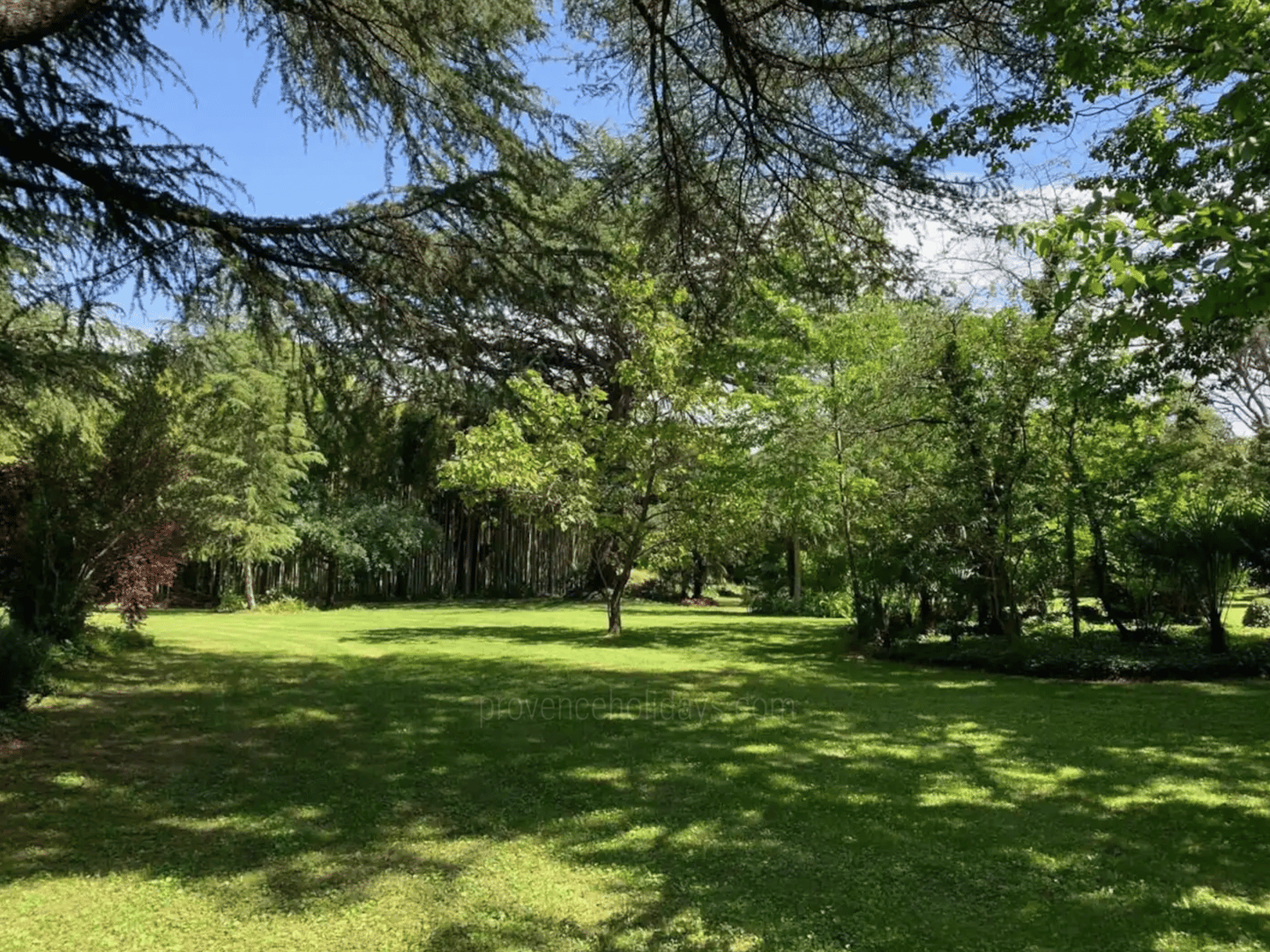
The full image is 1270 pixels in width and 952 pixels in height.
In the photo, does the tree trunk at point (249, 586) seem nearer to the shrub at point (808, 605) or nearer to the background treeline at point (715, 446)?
the background treeline at point (715, 446)

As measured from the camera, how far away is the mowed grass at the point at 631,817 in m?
3.21

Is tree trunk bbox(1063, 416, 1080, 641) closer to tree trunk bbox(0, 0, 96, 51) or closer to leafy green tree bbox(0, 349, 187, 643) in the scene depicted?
leafy green tree bbox(0, 349, 187, 643)

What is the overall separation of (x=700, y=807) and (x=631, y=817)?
43cm

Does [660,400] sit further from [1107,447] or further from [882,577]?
[1107,447]

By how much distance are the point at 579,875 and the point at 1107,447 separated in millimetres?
10866

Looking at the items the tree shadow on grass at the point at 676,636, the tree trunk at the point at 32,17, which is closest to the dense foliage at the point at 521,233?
the tree trunk at the point at 32,17

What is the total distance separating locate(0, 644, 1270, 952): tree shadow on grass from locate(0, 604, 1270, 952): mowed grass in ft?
0.07

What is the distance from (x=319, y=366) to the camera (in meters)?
5.16

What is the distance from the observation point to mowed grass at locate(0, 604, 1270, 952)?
10.5 ft

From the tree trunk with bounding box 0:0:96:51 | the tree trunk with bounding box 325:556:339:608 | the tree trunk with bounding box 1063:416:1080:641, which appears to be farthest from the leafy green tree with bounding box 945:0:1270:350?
the tree trunk with bounding box 325:556:339:608

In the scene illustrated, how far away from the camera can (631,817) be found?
4.52 meters

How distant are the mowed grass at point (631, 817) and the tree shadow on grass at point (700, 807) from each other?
0.02 meters

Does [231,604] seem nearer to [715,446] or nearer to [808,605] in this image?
[715,446]

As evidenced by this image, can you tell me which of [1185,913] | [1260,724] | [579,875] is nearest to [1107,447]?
[1260,724]
